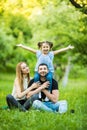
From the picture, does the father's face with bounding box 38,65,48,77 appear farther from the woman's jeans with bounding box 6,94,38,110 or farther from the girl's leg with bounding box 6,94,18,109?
the girl's leg with bounding box 6,94,18,109

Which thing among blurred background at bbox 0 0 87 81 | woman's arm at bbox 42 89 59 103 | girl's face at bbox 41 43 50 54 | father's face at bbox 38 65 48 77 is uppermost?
father's face at bbox 38 65 48 77

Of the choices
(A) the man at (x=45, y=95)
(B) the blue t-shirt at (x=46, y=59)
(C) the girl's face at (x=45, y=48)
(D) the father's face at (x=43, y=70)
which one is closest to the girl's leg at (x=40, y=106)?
(A) the man at (x=45, y=95)

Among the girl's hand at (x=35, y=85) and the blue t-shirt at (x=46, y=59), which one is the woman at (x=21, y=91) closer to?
the girl's hand at (x=35, y=85)

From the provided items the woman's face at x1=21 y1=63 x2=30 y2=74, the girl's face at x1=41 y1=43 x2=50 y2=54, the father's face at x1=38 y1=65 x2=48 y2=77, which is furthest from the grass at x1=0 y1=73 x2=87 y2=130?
the girl's face at x1=41 y1=43 x2=50 y2=54

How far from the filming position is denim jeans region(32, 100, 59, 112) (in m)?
10.4

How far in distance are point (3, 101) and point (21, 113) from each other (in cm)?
334

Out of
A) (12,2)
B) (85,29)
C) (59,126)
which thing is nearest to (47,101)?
(59,126)

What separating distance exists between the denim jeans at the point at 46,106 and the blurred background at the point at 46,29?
20.7 ft

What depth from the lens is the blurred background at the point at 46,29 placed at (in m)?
23.9

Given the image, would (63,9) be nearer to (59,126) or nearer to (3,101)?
(3,101)

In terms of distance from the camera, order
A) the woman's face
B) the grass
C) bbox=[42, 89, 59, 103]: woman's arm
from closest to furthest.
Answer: the grass, bbox=[42, 89, 59, 103]: woman's arm, the woman's face

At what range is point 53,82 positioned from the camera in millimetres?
10852

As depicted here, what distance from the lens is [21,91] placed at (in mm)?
11172

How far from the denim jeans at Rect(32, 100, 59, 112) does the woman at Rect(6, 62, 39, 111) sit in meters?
0.19
